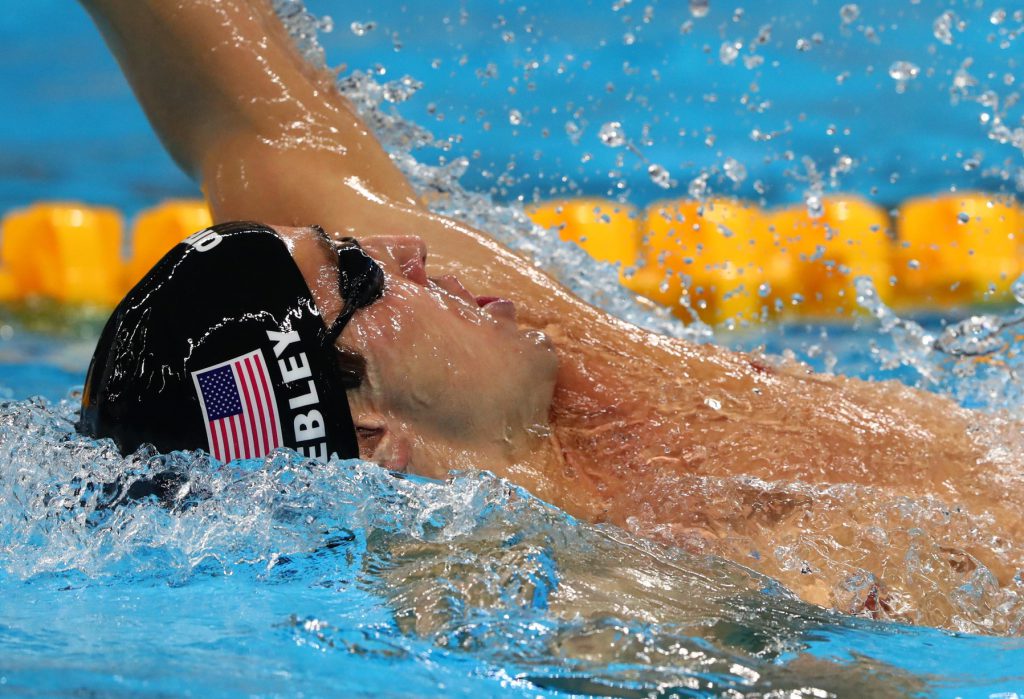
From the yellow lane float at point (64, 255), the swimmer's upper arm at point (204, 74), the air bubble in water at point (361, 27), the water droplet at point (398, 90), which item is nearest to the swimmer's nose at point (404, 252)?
the swimmer's upper arm at point (204, 74)

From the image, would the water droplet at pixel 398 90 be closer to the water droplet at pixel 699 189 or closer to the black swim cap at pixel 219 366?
the black swim cap at pixel 219 366

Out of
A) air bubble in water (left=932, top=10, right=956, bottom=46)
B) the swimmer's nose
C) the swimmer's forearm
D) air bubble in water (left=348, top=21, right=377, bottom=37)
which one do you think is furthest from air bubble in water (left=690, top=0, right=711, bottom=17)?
the swimmer's nose

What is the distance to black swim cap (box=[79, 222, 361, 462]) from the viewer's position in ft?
4.75

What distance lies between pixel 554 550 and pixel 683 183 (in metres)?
4.23

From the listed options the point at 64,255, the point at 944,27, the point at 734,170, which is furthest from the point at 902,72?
the point at 64,255

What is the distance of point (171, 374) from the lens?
4.75ft

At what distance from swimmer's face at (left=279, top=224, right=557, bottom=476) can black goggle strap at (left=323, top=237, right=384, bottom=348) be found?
10mm

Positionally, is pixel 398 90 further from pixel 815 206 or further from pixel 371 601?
pixel 815 206

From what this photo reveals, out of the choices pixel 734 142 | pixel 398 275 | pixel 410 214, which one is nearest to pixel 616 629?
pixel 398 275

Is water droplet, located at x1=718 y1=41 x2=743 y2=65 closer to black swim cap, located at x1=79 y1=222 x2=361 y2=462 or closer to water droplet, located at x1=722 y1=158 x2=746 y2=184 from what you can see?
water droplet, located at x1=722 y1=158 x2=746 y2=184

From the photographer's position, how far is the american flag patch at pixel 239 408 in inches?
56.9

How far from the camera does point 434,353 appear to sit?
1612 mm

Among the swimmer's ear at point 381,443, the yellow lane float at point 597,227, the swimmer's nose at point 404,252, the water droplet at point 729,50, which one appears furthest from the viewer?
the water droplet at point 729,50

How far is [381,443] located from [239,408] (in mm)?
211
